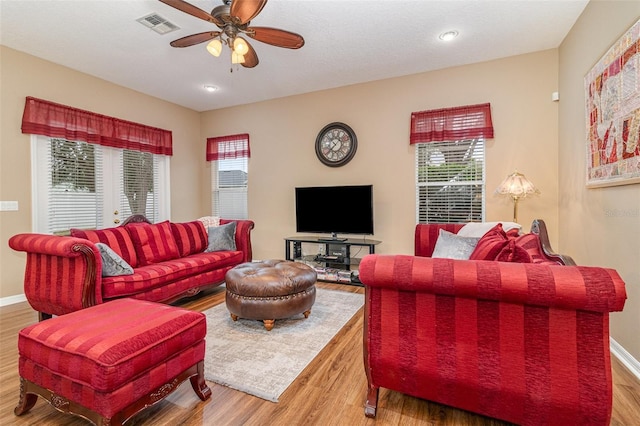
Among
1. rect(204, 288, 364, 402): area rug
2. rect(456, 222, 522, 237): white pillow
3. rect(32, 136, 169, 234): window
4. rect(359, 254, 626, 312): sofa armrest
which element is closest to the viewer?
rect(359, 254, 626, 312): sofa armrest

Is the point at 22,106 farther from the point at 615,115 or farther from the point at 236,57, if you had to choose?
the point at 615,115

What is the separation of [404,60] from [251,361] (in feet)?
11.8

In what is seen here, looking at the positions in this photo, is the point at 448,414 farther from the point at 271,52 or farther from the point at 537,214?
the point at 271,52

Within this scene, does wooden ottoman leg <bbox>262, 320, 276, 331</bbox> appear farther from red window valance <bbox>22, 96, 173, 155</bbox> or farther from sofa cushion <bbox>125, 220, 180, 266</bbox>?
red window valance <bbox>22, 96, 173, 155</bbox>

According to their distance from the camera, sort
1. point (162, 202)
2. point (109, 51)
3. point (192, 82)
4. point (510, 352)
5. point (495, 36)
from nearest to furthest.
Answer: point (510, 352) → point (495, 36) → point (109, 51) → point (192, 82) → point (162, 202)

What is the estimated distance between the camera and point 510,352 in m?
1.25

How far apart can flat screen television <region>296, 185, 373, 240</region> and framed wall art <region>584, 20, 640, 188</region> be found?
7.22ft

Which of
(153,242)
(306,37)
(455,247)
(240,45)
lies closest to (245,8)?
(240,45)

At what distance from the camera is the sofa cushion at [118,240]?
9.77ft

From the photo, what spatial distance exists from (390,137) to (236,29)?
8.17 feet

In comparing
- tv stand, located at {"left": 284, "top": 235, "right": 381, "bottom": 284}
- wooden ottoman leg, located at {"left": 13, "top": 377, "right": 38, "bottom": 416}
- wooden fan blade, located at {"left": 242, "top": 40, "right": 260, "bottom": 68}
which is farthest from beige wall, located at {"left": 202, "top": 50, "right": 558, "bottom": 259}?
wooden ottoman leg, located at {"left": 13, "top": 377, "right": 38, "bottom": 416}

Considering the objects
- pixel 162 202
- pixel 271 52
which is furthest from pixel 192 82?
pixel 162 202

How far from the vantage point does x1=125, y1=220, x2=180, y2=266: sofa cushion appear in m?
3.27

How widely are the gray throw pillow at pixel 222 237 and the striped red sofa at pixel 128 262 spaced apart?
0.22 ft
